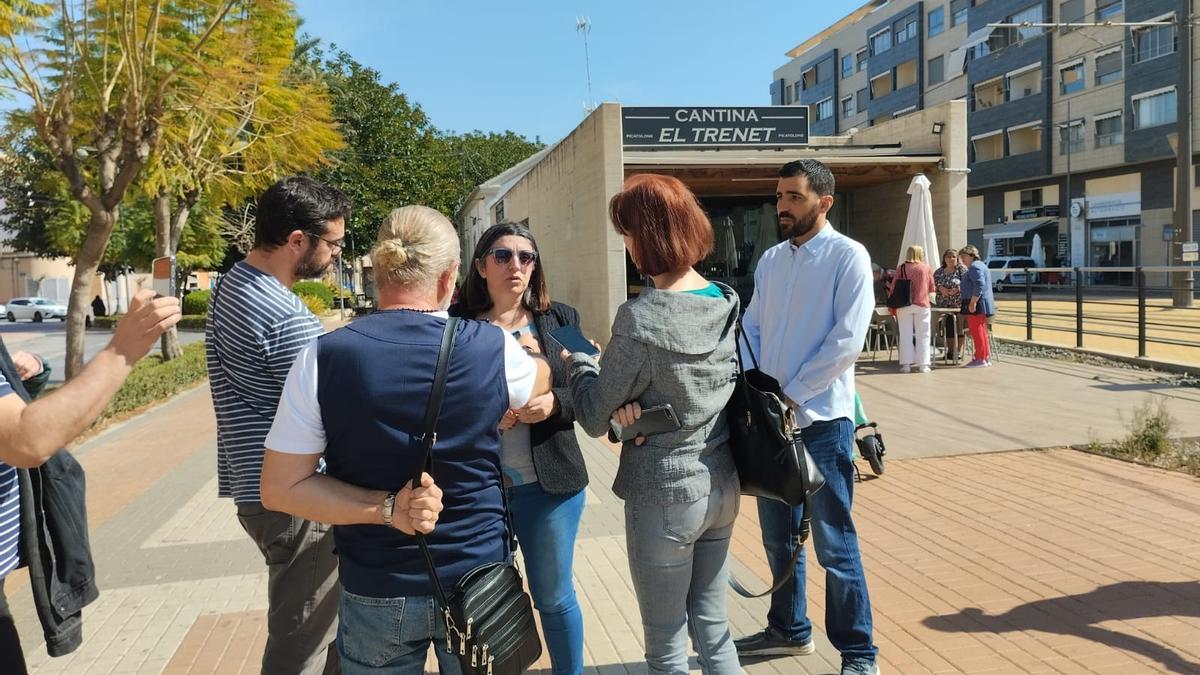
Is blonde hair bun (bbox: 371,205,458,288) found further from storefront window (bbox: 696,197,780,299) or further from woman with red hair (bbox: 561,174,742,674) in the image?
storefront window (bbox: 696,197,780,299)

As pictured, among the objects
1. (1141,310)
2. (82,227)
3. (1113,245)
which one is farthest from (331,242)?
(1113,245)

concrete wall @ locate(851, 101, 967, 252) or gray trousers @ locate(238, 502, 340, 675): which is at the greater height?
concrete wall @ locate(851, 101, 967, 252)

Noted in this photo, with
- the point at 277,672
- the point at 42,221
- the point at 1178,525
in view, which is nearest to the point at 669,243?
the point at 277,672

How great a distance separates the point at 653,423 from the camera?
7.73 ft

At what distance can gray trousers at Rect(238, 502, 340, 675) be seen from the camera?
2518 millimetres

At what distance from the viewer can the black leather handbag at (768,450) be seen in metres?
2.52

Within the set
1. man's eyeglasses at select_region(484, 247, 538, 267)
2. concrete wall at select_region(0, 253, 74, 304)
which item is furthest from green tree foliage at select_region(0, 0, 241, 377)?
concrete wall at select_region(0, 253, 74, 304)

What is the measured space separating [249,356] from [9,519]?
70 cm

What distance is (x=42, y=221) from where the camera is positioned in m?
39.5

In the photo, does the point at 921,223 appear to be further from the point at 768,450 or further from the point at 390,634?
the point at 390,634

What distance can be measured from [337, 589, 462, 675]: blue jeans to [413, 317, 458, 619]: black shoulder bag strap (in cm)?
6

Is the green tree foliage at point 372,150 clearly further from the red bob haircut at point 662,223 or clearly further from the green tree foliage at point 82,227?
the red bob haircut at point 662,223

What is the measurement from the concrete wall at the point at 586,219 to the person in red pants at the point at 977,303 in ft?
16.2

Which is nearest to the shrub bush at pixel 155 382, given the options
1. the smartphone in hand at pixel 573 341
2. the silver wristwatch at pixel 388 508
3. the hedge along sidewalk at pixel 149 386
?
the hedge along sidewalk at pixel 149 386
